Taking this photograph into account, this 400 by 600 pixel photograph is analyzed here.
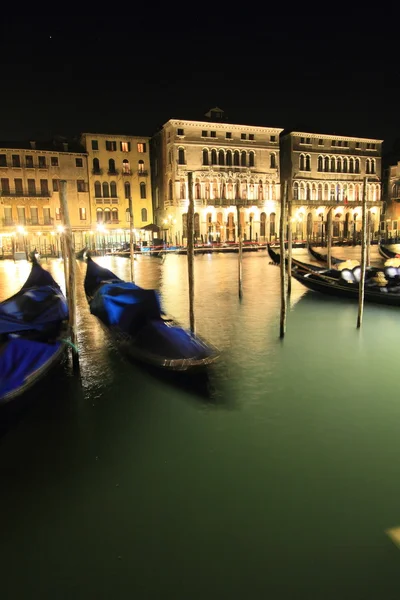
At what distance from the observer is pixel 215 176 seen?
30.6 metres

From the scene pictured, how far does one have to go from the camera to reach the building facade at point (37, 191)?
2677 cm

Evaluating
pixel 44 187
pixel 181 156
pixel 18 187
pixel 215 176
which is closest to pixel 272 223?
pixel 215 176

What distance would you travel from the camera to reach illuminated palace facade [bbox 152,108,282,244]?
2912 centimetres

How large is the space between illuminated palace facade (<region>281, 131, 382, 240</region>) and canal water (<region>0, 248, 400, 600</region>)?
1151 inches

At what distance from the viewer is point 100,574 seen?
2.21 metres

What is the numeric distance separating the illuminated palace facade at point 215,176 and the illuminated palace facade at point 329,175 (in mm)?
1659

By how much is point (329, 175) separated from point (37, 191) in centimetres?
2068

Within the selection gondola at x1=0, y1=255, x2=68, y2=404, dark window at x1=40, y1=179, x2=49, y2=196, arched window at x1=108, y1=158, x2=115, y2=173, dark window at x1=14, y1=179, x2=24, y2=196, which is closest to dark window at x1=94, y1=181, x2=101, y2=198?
arched window at x1=108, y1=158, x2=115, y2=173

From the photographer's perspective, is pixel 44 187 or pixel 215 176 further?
pixel 215 176

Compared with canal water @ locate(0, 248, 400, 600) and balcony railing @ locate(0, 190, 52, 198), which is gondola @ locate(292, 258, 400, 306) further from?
balcony railing @ locate(0, 190, 52, 198)

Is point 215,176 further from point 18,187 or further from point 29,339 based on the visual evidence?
point 29,339

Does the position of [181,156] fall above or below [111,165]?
above

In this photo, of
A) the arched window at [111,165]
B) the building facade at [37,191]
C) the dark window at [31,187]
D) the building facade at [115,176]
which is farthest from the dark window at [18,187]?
the arched window at [111,165]

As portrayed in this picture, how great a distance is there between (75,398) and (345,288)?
20.2 feet
